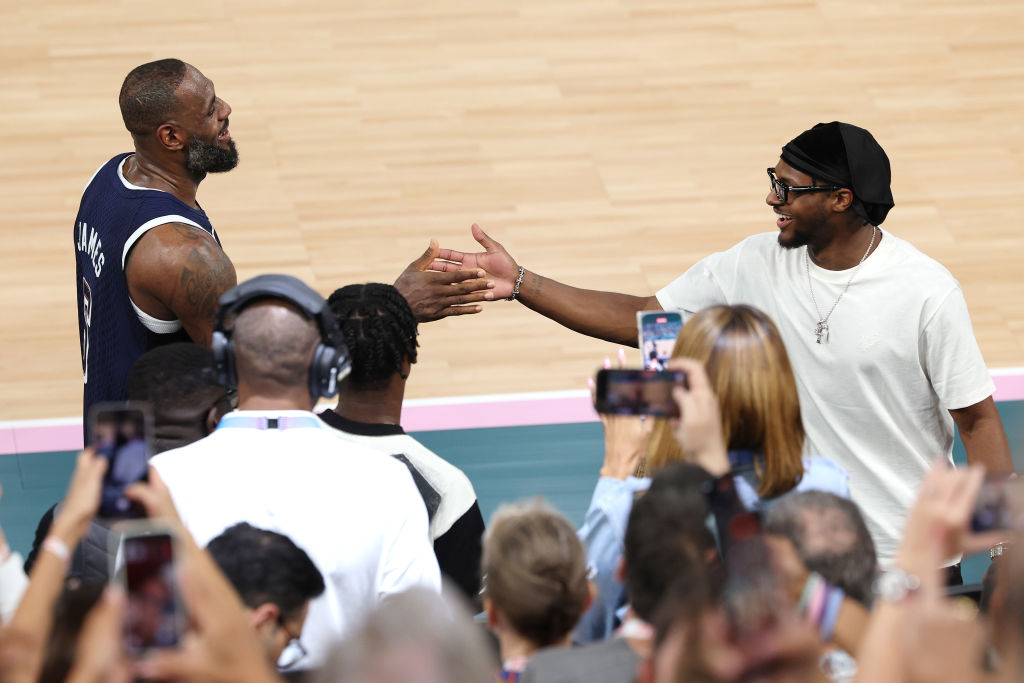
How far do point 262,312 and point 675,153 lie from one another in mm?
5538

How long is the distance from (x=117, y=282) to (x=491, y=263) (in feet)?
3.62

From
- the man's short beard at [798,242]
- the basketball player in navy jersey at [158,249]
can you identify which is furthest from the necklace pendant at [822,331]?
the basketball player in navy jersey at [158,249]

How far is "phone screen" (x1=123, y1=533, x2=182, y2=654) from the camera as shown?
1.81m

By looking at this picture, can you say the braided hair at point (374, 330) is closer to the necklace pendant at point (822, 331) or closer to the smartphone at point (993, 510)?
the necklace pendant at point (822, 331)

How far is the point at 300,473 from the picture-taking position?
8.62 ft

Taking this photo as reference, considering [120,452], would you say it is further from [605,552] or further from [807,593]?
[807,593]

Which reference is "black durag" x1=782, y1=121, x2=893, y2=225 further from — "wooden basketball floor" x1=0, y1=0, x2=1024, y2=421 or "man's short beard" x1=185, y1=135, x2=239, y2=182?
"wooden basketball floor" x1=0, y1=0, x2=1024, y2=421

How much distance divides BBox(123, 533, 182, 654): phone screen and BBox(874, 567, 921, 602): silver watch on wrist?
96 cm

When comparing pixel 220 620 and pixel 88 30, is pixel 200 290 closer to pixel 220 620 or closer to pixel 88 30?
pixel 220 620

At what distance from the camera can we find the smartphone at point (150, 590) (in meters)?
1.81

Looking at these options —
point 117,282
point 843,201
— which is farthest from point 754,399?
point 117,282

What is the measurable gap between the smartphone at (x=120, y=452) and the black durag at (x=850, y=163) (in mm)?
2143

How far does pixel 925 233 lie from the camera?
7.35 meters

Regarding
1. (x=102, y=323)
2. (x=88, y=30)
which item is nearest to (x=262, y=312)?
(x=102, y=323)
